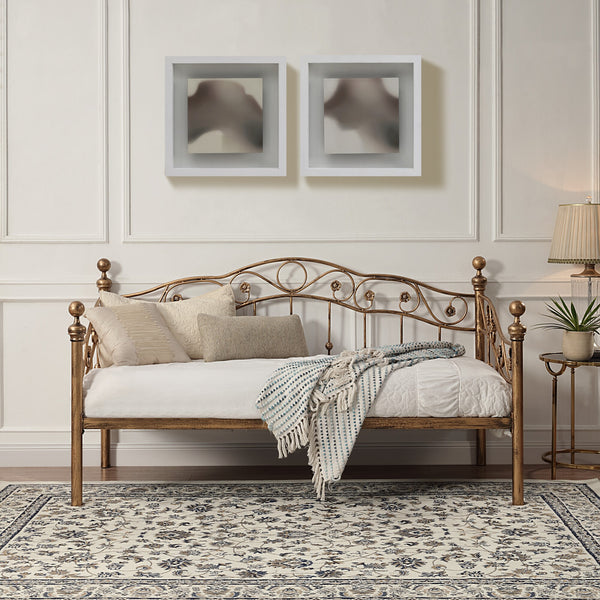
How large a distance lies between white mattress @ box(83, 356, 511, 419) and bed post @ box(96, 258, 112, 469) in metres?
0.74

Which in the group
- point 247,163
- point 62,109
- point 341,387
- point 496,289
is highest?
point 62,109

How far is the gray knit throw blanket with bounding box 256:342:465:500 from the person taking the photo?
295 centimetres

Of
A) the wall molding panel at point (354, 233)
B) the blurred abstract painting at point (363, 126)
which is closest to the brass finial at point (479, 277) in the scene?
the wall molding panel at point (354, 233)

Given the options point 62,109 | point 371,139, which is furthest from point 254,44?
point 62,109

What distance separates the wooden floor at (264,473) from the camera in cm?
349

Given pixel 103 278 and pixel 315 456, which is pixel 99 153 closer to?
pixel 103 278

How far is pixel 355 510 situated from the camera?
2.95 m

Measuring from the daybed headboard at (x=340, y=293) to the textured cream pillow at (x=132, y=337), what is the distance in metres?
0.37

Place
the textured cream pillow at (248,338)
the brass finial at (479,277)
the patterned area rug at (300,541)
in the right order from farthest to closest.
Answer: the brass finial at (479,277), the textured cream pillow at (248,338), the patterned area rug at (300,541)

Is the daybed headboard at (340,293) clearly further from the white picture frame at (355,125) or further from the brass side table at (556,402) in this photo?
the white picture frame at (355,125)

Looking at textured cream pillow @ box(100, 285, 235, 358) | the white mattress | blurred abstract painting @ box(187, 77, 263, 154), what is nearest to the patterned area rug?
the white mattress

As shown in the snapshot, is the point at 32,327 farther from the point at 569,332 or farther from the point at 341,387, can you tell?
the point at 569,332

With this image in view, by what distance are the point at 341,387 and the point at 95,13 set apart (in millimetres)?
2174

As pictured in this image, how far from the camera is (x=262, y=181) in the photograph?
3.77 m
